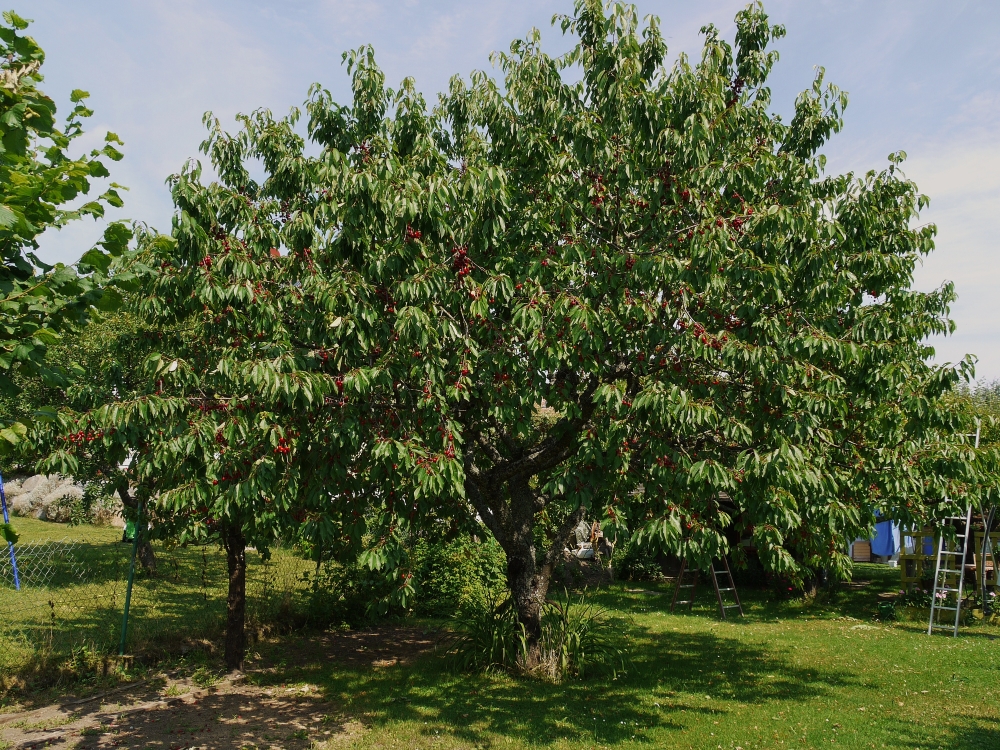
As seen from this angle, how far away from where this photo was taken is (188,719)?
8234mm

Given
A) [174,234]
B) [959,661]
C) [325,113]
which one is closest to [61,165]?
[174,234]

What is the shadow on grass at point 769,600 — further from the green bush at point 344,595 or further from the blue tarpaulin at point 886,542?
the green bush at point 344,595

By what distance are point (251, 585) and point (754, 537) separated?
11.6 meters

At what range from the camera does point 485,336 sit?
755cm

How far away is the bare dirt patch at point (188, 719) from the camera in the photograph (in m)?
7.46

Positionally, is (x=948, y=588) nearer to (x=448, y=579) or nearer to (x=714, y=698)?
(x=714, y=698)

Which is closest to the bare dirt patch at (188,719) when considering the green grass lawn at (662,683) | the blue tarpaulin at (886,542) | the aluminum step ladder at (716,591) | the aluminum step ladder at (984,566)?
the green grass lawn at (662,683)

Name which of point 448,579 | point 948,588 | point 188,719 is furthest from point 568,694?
point 948,588

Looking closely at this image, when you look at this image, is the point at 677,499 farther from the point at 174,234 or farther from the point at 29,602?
the point at 29,602

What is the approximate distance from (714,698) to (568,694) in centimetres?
185

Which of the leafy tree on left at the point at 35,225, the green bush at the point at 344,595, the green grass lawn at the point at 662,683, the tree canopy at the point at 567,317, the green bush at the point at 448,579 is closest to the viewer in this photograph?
the leafy tree on left at the point at 35,225

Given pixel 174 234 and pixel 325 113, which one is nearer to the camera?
pixel 174 234

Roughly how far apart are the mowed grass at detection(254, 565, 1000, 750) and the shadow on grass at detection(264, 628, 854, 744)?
0.02m

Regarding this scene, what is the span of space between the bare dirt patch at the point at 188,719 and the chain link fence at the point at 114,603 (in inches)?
45.6
